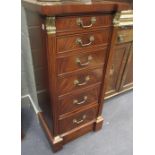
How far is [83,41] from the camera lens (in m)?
0.88

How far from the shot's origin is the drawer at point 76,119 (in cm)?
113

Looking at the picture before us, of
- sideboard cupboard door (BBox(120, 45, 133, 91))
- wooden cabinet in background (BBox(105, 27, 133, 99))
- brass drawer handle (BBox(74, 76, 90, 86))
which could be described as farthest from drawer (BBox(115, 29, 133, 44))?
brass drawer handle (BBox(74, 76, 90, 86))

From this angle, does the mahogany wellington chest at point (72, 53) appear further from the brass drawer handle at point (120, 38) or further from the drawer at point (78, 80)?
the brass drawer handle at point (120, 38)

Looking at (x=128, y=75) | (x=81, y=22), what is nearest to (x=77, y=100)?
(x=81, y=22)

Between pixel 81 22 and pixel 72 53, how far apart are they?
17cm

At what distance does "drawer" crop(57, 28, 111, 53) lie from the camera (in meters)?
0.81

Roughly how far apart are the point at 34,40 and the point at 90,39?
36 centimetres

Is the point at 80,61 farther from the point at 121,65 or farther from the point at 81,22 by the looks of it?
the point at 121,65

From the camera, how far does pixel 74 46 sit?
86 centimetres

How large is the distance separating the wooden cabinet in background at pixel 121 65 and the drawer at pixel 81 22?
35 cm

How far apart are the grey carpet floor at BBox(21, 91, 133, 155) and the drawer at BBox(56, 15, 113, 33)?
913 mm

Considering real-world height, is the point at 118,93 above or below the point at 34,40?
below
